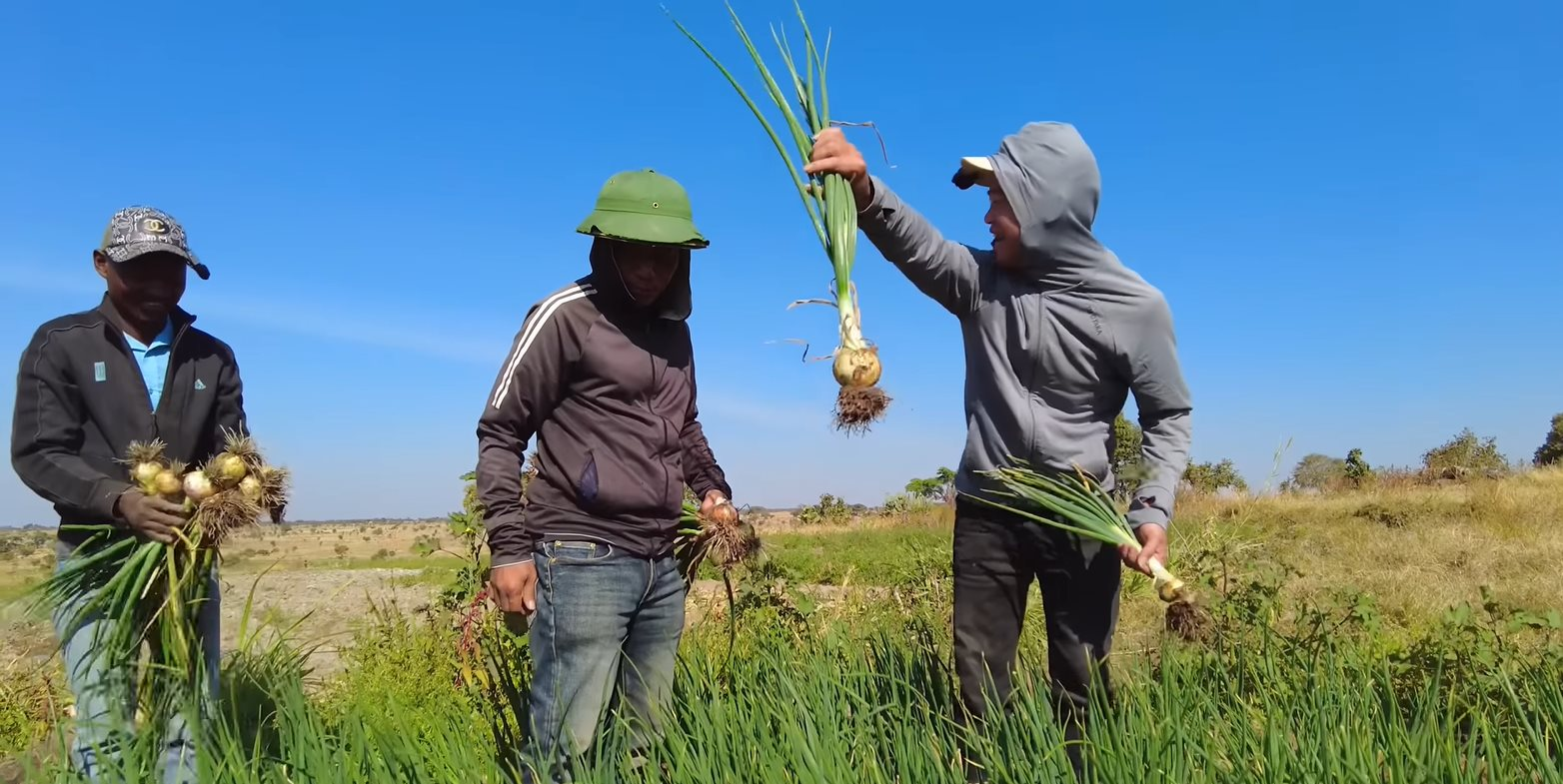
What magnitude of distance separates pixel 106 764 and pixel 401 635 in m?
2.72

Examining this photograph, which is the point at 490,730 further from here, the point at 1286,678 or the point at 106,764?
the point at 1286,678

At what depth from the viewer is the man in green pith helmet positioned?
2.29m

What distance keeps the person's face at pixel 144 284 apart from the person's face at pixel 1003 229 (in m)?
2.32

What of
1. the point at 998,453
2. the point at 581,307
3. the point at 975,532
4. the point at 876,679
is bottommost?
the point at 876,679

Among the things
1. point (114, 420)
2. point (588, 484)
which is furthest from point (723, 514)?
point (114, 420)

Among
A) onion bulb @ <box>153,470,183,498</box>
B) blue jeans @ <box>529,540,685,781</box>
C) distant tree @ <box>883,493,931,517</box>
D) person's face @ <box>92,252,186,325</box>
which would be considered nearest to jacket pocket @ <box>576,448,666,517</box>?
blue jeans @ <box>529,540,685,781</box>

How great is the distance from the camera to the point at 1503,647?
3.13 meters

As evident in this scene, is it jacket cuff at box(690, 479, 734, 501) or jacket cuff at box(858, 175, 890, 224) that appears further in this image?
jacket cuff at box(690, 479, 734, 501)

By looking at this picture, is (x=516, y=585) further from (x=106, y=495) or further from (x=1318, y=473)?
(x=1318, y=473)

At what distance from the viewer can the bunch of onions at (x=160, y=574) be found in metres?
2.40

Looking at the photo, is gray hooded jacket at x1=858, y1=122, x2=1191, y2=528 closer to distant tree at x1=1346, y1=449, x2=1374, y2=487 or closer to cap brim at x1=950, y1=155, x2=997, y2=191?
cap brim at x1=950, y1=155, x2=997, y2=191

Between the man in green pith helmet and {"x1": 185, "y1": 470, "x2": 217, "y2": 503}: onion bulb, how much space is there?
846mm

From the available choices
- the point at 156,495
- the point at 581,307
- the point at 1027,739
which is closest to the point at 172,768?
the point at 156,495

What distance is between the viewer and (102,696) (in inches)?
96.0
